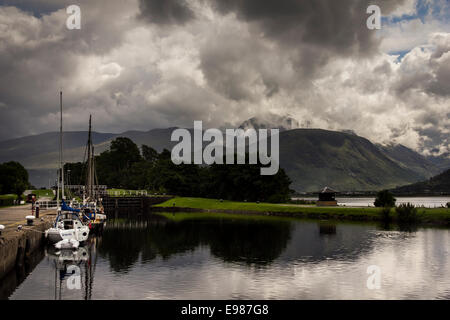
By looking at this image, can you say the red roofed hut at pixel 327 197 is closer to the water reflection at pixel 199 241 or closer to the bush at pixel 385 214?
the bush at pixel 385 214

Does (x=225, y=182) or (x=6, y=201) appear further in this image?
(x=225, y=182)

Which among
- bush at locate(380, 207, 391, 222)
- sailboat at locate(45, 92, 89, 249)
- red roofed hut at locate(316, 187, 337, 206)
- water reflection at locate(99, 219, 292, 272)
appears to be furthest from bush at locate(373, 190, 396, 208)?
sailboat at locate(45, 92, 89, 249)

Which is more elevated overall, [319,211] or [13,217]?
[13,217]

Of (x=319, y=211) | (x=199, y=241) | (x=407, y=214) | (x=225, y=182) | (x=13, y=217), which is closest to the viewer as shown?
(x=199, y=241)

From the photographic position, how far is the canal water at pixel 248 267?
36.1m

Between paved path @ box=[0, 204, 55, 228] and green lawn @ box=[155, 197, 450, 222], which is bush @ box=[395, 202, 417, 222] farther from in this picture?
paved path @ box=[0, 204, 55, 228]

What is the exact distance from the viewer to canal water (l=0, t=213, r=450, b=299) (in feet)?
118

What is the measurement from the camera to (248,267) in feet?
150

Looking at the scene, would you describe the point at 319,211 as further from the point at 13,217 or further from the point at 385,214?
the point at 13,217

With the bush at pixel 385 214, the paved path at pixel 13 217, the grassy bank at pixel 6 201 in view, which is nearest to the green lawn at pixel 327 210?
the bush at pixel 385 214

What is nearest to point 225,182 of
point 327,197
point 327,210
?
point 327,197

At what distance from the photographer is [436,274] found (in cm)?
4238

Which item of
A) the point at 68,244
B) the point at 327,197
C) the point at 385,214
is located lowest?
the point at 68,244
